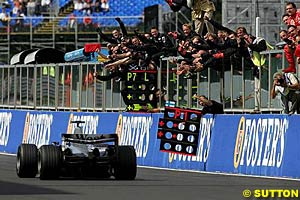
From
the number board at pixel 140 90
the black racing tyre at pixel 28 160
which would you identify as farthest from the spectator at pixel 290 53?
the number board at pixel 140 90

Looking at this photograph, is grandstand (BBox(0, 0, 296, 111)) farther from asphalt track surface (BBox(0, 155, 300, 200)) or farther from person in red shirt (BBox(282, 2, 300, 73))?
asphalt track surface (BBox(0, 155, 300, 200))

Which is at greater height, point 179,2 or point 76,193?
point 179,2

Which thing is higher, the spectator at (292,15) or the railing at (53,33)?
the railing at (53,33)

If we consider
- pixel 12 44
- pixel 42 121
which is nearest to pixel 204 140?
pixel 42 121

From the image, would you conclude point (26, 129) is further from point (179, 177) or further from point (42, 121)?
point (179, 177)

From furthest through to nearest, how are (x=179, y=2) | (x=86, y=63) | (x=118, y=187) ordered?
1. (x=86, y=63)
2. (x=179, y=2)
3. (x=118, y=187)

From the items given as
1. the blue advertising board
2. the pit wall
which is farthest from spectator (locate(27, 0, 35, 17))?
the blue advertising board

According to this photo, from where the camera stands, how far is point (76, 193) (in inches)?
601

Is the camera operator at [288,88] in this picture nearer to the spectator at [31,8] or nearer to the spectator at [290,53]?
the spectator at [290,53]

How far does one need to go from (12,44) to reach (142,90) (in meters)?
19.9

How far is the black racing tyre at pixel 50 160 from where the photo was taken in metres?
18.0

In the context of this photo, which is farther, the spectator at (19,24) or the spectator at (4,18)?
the spectator at (4,18)

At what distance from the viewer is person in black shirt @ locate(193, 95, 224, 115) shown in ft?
73.7

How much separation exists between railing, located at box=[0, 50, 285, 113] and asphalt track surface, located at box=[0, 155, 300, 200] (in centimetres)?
211
